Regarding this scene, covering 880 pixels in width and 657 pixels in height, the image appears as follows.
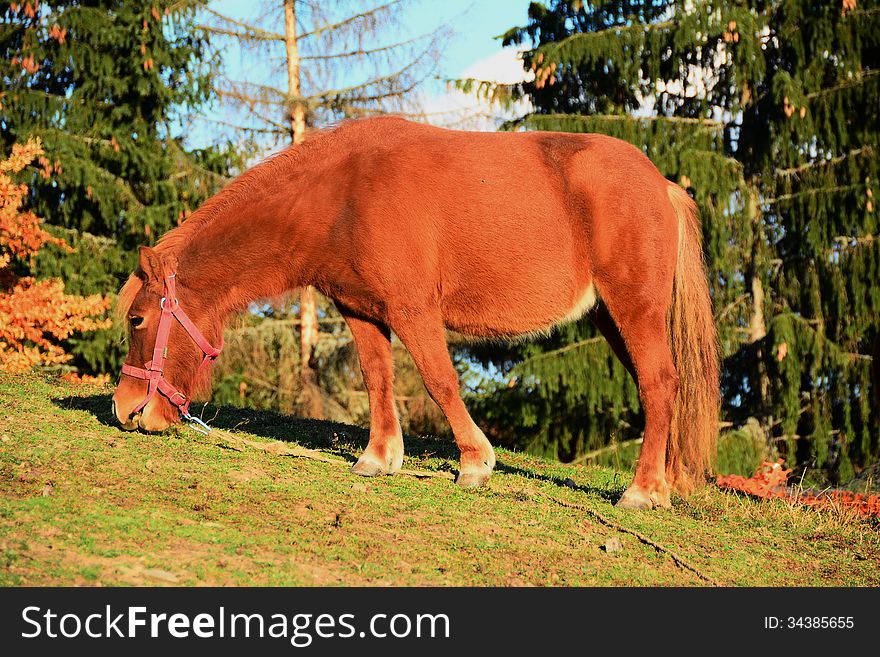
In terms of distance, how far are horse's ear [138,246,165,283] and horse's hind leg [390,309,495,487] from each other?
1870 millimetres

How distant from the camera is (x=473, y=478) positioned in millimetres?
6727

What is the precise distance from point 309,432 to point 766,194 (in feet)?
31.6

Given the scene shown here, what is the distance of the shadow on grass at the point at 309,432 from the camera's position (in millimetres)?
7836

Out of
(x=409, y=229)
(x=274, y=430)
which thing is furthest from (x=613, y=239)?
(x=274, y=430)

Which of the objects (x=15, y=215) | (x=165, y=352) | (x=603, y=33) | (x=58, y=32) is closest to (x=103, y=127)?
→ (x=58, y=32)

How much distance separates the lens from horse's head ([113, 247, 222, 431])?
22.6 feet

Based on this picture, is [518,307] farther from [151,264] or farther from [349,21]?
[349,21]

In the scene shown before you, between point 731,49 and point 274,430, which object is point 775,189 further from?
point 274,430

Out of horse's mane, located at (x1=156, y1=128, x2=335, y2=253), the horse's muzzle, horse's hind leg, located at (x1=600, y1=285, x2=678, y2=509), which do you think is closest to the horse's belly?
horse's hind leg, located at (x1=600, y1=285, x2=678, y2=509)

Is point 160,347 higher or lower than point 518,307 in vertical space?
lower

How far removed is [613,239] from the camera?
677 cm

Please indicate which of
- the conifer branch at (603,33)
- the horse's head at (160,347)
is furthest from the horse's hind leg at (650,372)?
the conifer branch at (603,33)

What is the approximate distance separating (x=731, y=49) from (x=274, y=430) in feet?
33.2

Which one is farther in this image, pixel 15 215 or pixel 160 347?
pixel 15 215
